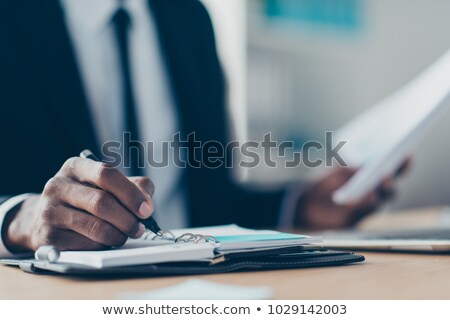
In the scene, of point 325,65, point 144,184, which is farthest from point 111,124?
point 325,65

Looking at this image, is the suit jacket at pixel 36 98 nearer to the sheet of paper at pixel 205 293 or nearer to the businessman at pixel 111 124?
the businessman at pixel 111 124

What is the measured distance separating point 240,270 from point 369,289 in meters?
0.12

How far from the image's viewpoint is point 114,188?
0.50 metres

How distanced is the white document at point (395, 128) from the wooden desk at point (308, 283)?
232 mm

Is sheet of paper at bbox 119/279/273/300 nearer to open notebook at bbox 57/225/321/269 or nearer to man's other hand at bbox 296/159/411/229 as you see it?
open notebook at bbox 57/225/321/269

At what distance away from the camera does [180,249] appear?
1.55 ft

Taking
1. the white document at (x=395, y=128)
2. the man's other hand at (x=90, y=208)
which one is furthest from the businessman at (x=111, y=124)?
the white document at (x=395, y=128)

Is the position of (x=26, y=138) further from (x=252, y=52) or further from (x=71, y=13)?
(x=252, y=52)

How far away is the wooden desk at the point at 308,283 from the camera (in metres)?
0.42

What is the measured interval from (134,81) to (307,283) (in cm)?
79
